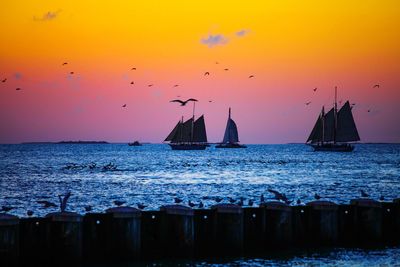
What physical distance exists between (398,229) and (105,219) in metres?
9.93

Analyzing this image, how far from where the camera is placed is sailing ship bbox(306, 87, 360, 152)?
13438 centimetres

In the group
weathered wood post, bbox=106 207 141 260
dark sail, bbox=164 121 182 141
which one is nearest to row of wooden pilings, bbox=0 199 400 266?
weathered wood post, bbox=106 207 141 260

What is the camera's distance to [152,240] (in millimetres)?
19547

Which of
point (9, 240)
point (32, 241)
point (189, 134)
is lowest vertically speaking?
point (32, 241)

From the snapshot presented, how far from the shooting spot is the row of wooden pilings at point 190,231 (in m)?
18.4

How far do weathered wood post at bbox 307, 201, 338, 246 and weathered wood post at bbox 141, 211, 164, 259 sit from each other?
16.2 ft

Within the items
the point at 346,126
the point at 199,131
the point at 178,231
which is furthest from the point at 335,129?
the point at 178,231

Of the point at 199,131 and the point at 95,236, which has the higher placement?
the point at 199,131

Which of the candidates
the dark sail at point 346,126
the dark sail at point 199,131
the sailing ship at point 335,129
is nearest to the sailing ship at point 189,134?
the dark sail at point 199,131

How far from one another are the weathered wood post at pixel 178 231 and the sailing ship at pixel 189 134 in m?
143

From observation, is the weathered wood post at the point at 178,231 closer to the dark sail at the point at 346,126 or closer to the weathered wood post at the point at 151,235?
the weathered wood post at the point at 151,235

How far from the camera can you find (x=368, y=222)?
72.3 feet

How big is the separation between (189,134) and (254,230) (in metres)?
148

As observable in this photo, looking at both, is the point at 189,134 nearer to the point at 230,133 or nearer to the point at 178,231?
the point at 230,133
